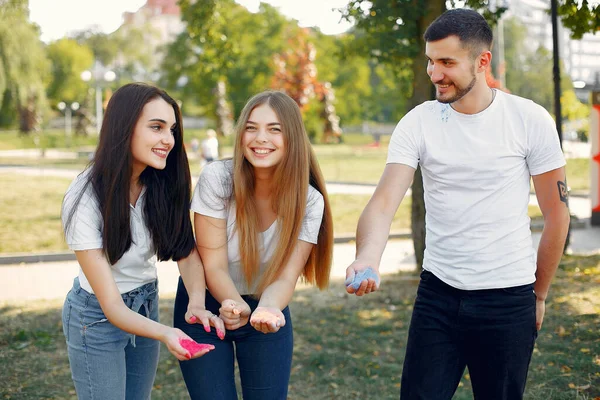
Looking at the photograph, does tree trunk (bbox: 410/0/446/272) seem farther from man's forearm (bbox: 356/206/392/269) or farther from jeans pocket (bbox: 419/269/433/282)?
man's forearm (bbox: 356/206/392/269)

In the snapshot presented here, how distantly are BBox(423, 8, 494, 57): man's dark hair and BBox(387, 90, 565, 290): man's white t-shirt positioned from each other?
9.6 inches

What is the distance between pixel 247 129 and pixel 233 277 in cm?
62

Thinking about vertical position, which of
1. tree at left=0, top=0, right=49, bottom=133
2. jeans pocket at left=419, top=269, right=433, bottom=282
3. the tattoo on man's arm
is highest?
tree at left=0, top=0, right=49, bottom=133

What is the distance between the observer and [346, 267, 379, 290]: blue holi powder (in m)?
2.50

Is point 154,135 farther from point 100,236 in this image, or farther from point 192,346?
point 192,346

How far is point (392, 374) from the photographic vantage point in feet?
18.0

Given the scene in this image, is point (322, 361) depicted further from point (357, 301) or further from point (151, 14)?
point (151, 14)

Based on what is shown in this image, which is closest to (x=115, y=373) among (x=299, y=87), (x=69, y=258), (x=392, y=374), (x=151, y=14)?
(x=392, y=374)

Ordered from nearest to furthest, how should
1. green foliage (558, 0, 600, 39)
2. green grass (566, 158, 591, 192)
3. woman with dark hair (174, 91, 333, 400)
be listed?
woman with dark hair (174, 91, 333, 400) → green foliage (558, 0, 600, 39) → green grass (566, 158, 591, 192)

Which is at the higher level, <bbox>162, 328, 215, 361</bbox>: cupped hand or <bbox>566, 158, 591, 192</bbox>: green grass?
<bbox>162, 328, 215, 361</bbox>: cupped hand

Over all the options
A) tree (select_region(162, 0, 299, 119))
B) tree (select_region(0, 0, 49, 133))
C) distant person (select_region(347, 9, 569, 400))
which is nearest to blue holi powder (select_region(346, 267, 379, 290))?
distant person (select_region(347, 9, 569, 400))

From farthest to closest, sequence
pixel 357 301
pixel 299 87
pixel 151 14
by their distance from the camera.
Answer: pixel 151 14 → pixel 299 87 → pixel 357 301

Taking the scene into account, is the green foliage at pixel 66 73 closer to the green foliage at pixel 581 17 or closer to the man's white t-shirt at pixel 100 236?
the green foliage at pixel 581 17

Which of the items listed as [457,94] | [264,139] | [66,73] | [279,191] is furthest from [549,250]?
[66,73]
